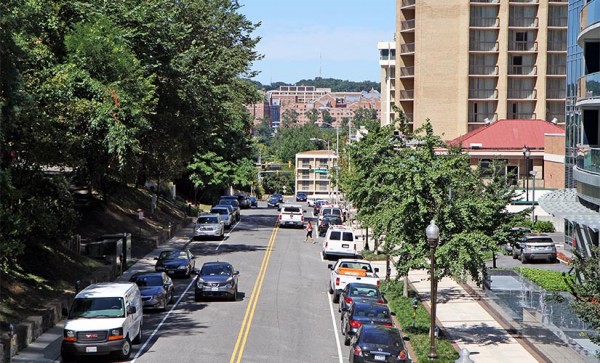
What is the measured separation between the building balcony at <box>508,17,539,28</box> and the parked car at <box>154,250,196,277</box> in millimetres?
63231

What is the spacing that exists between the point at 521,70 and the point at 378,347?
259 ft

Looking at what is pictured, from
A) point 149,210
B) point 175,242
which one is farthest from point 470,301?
point 149,210

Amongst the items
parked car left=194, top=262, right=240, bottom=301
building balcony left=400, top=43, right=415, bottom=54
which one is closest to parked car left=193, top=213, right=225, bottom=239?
parked car left=194, top=262, right=240, bottom=301

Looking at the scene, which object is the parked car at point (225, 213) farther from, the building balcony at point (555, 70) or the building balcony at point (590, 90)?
the building balcony at point (555, 70)

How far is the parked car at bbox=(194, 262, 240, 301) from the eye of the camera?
37.2 m

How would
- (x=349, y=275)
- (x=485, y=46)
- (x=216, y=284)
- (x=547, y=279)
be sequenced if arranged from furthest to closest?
(x=485, y=46) → (x=547, y=279) → (x=349, y=275) → (x=216, y=284)

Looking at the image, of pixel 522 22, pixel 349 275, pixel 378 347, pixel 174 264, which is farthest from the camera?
pixel 522 22

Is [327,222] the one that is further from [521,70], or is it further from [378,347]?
[378,347]

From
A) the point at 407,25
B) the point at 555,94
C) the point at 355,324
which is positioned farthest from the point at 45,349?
the point at 555,94

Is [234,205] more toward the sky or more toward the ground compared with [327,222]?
more toward the sky

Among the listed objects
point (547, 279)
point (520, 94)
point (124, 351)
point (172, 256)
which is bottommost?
point (124, 351)

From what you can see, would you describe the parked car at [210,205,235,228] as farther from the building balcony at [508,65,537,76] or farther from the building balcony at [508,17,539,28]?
the building balcony at [508,17,539,28]

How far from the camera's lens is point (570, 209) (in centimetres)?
3900

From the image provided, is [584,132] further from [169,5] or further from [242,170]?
[242,170]
